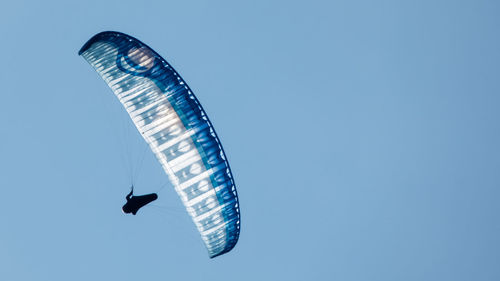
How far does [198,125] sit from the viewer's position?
20.2m

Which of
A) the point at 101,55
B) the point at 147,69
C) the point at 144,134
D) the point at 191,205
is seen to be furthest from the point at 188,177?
the point at 101,55

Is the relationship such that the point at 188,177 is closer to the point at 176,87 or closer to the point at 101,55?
the point at 176,87

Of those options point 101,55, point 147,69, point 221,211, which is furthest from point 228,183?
point 101,55

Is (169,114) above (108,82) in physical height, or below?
below

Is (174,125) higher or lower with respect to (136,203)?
higher

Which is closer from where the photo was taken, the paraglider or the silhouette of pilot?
the paraglider

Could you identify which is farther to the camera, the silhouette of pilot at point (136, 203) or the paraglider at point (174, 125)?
the silhouette of pilot at point (136, 203)

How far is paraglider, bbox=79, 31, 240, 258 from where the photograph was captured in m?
20.3

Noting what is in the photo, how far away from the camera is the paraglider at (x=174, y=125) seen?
2031 centimetres

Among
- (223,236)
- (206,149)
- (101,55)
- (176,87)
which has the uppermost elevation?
(101,55)

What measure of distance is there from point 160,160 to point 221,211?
3.39 metres

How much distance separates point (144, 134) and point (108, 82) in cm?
306

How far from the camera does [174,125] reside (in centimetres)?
2083

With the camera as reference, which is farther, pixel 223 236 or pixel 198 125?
pixel 223 236
